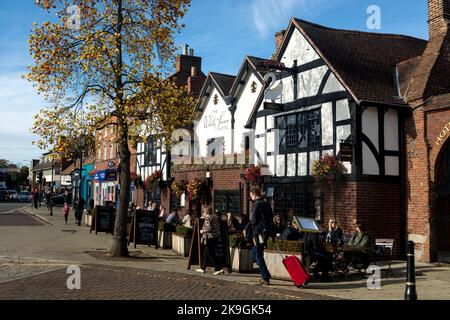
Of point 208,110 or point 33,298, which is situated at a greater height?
point 208,110


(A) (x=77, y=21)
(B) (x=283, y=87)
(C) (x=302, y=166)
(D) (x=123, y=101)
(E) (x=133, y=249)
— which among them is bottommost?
(E) (x=133, y=249)

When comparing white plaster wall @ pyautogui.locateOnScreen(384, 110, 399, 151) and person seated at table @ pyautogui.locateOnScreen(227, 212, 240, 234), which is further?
white plaster wall @ pyautogui.locateOnScreen(384, 110, 399, 151)

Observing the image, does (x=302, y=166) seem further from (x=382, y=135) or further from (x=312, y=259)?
(x=312, y=259)

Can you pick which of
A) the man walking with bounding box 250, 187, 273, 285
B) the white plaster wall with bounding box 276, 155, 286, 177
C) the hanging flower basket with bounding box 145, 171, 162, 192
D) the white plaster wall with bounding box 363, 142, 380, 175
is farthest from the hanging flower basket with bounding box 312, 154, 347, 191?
the hanging flower basket with bounding box 145, 171, 162, 192

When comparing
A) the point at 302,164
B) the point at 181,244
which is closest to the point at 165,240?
the point at 181,244

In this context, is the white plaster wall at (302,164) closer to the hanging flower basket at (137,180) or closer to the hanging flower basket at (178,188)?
the hanging flower basket at (178,188)

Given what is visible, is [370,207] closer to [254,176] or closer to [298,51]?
[254,176]

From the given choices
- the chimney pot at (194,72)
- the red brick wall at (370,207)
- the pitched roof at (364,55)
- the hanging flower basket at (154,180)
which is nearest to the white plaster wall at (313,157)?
the red brick wall at (370,207)

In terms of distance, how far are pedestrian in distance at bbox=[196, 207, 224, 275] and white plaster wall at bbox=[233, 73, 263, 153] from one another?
9336 mm

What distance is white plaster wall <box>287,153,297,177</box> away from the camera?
55.4ft

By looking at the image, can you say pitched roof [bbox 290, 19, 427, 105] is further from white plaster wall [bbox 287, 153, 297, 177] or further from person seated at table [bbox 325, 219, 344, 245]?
person seated at table [bbox 325, 219, 344, 245]

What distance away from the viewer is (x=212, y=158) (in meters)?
22.0
